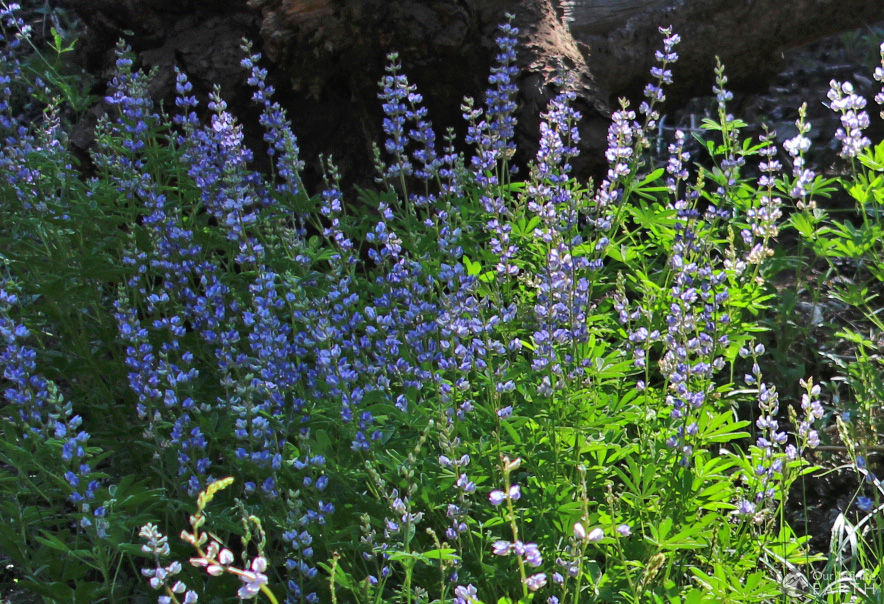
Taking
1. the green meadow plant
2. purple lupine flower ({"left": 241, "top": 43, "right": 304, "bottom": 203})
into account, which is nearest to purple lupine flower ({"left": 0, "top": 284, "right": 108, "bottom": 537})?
the green meadow plant

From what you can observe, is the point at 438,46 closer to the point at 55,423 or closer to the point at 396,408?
the point at 396,408

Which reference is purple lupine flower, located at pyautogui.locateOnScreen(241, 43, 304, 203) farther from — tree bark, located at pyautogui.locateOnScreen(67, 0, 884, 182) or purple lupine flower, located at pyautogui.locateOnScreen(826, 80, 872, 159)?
purple lupine flower, located at pyautogui.locateOnScreen(826, 80, 872, 159)

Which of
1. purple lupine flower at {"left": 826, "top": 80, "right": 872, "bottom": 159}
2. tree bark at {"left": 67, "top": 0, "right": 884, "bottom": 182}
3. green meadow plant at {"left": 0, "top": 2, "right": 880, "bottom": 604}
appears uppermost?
tree bark at {"left": 67, "top": 0, "right": 884, "bottom": 182}

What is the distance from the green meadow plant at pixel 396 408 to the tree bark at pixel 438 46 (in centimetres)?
62

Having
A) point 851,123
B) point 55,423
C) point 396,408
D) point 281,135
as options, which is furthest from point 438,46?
point 55,423

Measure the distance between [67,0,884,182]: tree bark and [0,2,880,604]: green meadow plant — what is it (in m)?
0.62

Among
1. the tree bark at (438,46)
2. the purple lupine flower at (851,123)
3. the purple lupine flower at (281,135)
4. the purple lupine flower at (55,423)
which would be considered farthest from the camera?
the tree bark at (438,46)

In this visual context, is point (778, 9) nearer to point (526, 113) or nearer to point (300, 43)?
point (526, 113)

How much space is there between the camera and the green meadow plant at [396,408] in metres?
2.19

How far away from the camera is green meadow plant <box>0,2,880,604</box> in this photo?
7.18 feet

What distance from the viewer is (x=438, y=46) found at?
3770 mm

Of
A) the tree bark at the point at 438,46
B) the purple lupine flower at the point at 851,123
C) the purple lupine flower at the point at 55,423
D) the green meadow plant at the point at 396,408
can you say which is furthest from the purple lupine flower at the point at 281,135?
the purple lupine flower at the point at 851,123

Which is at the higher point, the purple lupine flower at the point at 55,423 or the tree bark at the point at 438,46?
the tree bark at the point at 438,46

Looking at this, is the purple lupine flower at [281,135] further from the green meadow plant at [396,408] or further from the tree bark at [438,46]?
the tree bark at [438,46]
